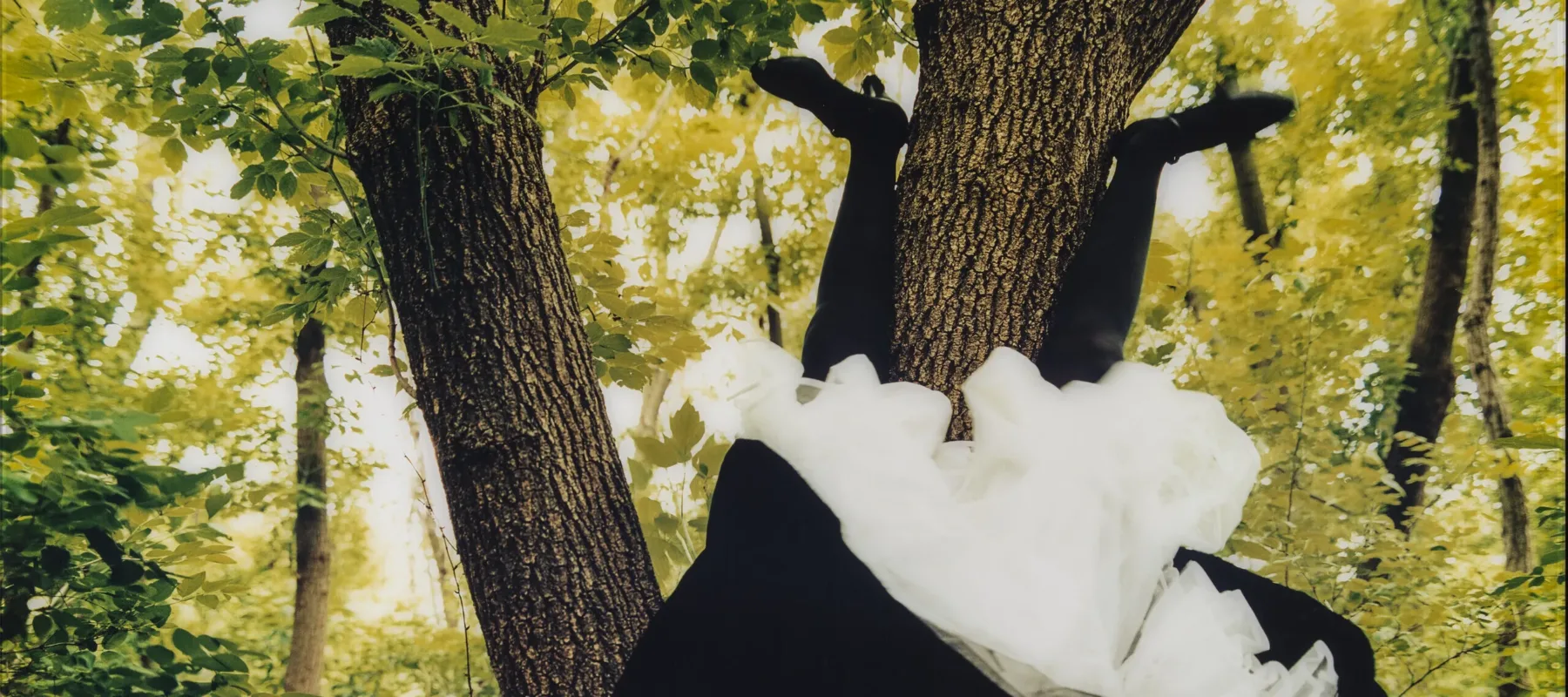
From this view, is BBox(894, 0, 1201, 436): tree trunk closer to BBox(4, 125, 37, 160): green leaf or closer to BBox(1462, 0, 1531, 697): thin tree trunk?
BBox(4, 125, 37, 160): green leaf

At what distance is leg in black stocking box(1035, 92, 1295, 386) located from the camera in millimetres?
1258

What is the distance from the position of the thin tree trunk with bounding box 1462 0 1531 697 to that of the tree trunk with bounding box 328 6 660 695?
16.7 feet

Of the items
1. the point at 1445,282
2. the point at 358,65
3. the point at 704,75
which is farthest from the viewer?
the point at 1445,282

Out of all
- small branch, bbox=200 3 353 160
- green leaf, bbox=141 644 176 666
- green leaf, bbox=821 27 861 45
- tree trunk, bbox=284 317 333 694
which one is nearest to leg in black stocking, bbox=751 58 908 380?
green leaf, bbox=821 27 861 45

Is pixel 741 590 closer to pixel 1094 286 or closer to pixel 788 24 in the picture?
pixel 1094 286

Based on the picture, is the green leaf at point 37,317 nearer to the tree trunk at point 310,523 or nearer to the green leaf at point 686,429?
the green leaf at point 686,429

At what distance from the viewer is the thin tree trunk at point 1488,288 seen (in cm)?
423

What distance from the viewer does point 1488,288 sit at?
441 centimetres

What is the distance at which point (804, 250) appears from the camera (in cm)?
879

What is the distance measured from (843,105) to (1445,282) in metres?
6.07

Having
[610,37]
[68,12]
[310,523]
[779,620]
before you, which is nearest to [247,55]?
[68,12]

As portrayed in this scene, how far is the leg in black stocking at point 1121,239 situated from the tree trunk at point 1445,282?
504 cm

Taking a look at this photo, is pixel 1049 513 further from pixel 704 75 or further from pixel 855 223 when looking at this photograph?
pixel 704 75

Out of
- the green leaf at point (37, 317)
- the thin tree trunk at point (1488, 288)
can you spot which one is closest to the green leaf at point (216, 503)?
the green leaf at point (37, 317)
